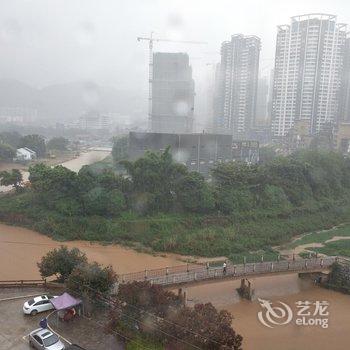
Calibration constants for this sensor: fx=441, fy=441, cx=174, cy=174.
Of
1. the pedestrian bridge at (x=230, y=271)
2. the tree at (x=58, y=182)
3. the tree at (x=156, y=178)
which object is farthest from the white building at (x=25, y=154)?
the pedestrian bridge at (x=230, y=271)

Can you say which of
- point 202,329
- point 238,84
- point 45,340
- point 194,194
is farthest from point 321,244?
point 238,84

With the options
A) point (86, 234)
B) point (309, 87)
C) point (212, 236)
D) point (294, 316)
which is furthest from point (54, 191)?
point (309, 87)

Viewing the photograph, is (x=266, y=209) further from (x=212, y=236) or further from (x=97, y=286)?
(x=97, y=286)

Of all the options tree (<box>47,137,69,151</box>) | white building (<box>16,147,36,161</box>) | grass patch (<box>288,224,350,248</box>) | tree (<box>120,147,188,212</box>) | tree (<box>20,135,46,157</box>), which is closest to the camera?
grass patch (<box>288,224,350,248</box>)

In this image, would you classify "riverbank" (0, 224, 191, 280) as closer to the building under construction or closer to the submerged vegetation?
the submerged vegetation

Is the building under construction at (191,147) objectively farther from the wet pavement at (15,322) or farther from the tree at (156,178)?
the wet pavement at (15,322)

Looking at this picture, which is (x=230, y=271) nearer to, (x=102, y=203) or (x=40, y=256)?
(x=40, y=256)

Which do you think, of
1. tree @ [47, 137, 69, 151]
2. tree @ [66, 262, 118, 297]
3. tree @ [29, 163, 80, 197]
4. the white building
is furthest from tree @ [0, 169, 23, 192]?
tree @ [47, 137, 69, 151]
